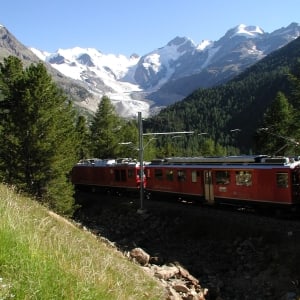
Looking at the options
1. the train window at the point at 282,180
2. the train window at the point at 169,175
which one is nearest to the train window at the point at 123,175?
the train window at the point at 169,175

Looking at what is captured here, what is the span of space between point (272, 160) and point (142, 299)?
21.7 meters

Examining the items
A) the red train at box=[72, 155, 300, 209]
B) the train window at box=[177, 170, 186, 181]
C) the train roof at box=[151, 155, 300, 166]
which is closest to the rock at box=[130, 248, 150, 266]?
the red train at box=[72, 155, 300, 209]

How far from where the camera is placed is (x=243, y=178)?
97.8 ft

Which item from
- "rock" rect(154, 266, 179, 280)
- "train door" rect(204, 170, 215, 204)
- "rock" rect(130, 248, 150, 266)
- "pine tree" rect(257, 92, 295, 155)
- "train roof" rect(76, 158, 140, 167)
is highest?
"pine tree" rect(257, 92, 295, 155)

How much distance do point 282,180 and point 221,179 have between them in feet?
17.8

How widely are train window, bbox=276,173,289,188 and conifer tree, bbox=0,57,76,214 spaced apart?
1529 cm

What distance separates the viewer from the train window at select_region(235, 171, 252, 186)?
Result: 29.3 metres

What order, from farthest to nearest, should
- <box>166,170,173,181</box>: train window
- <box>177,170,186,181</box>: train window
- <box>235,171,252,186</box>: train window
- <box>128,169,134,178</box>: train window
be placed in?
1. <box>128,169,134,178</box>: train window
2. <box>166,170,173,181</box>: train window
3. <box>177,170,186,181</box>: train window
4. <box>235,171,252,186</box>: train window

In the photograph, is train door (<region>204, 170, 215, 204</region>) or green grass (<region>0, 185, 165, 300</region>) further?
train door (<region>204, 170, 215, 204</region>)

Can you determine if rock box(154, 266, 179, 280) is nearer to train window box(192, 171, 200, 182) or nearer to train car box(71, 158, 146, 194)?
train window box(192, 171, 200, 182)

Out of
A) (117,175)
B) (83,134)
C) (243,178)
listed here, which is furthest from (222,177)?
(83,134)

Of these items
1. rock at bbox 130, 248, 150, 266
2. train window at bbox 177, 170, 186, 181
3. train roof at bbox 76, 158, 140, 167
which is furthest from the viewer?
train roof at bbox 76, 158, 140, 167

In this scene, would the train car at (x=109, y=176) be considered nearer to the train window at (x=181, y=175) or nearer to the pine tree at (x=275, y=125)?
the train window at (x=181, y=175)

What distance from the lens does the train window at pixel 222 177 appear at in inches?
1219
